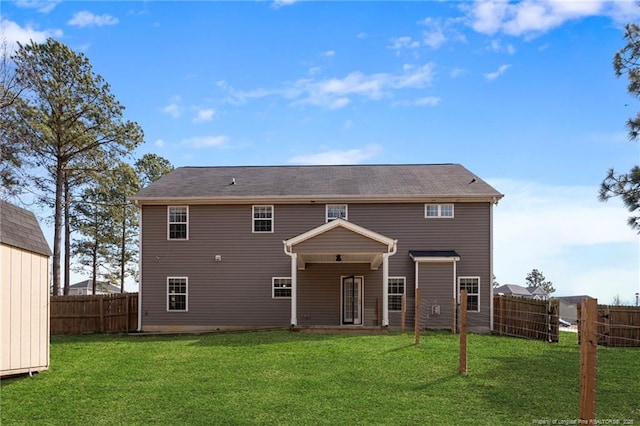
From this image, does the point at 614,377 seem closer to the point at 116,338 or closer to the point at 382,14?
the point at 382,14

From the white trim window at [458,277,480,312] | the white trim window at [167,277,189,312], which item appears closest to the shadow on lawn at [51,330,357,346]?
the white trim window at [167,277,189,312]

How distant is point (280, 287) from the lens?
786 inches

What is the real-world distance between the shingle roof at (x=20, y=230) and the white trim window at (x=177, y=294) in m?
8.89

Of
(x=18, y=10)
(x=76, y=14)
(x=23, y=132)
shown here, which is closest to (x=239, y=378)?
(x=76, y=14)

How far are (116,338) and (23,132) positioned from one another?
35.8 feet

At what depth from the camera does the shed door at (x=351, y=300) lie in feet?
65.4

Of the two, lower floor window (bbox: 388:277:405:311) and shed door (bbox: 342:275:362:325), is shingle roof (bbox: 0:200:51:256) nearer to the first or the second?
shed door (bbox: 342:275:362:325)

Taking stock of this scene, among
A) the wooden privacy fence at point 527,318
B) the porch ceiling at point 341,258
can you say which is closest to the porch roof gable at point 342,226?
the porch ceiling at point 341,258

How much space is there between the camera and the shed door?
65.4 ft

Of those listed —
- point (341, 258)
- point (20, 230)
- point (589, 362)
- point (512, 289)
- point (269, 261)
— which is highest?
point (20, 230)

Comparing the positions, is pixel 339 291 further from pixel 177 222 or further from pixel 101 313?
pixel 101 313

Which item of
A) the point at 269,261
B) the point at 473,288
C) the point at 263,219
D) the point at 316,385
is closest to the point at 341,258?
the point at 269,261

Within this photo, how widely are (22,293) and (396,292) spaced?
1277 cm

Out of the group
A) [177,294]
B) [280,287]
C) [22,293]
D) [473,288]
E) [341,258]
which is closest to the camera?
[22,293]
